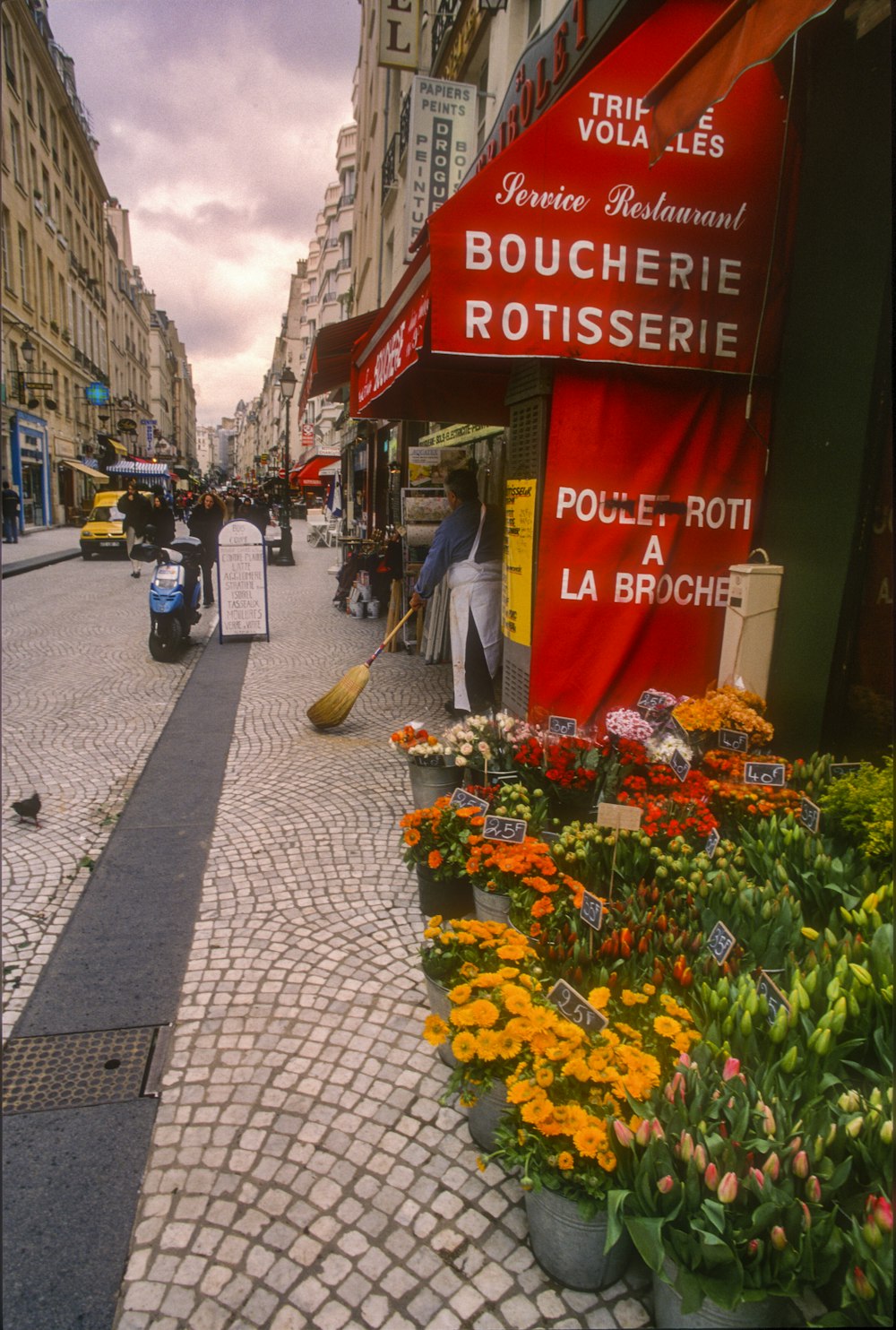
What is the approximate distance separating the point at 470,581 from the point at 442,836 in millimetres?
3211

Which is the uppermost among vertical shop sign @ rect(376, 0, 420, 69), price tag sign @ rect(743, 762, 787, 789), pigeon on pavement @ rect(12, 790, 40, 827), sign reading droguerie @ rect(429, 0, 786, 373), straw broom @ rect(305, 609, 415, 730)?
vertical shop sign @ rect(376, 0, 420, 69)

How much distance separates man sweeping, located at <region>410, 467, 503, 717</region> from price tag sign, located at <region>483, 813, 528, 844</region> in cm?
313

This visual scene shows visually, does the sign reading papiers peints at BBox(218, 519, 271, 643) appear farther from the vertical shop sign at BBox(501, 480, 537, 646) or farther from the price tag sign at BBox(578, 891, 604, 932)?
the price tag sign at BBox(578, 891, 604, 932)

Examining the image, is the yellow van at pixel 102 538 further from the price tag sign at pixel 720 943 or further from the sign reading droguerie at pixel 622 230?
the price tag sign at pixel 720 943

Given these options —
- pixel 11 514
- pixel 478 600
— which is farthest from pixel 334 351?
pixel 11 514

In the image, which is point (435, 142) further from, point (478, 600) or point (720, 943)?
point (720, 943)

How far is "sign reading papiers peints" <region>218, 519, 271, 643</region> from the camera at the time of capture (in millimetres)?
10359

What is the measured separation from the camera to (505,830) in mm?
3463

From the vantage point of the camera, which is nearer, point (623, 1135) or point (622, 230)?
point (623, 1135)

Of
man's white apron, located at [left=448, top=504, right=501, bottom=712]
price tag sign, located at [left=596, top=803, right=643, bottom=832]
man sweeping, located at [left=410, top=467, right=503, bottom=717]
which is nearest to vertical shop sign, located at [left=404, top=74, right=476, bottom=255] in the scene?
man sweeping, located at [left=410, top=467, right=503, bottom=717]

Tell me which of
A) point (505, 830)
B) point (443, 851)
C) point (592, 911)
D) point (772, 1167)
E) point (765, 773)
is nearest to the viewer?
point (772, 1167)

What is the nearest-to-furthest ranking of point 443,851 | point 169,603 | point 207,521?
1. point 443,851
2. point 169,603
3. point 207,521

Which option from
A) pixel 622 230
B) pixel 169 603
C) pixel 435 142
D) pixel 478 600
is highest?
pixel 435 142

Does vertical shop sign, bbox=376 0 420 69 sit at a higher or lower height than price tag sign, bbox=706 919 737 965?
higher
